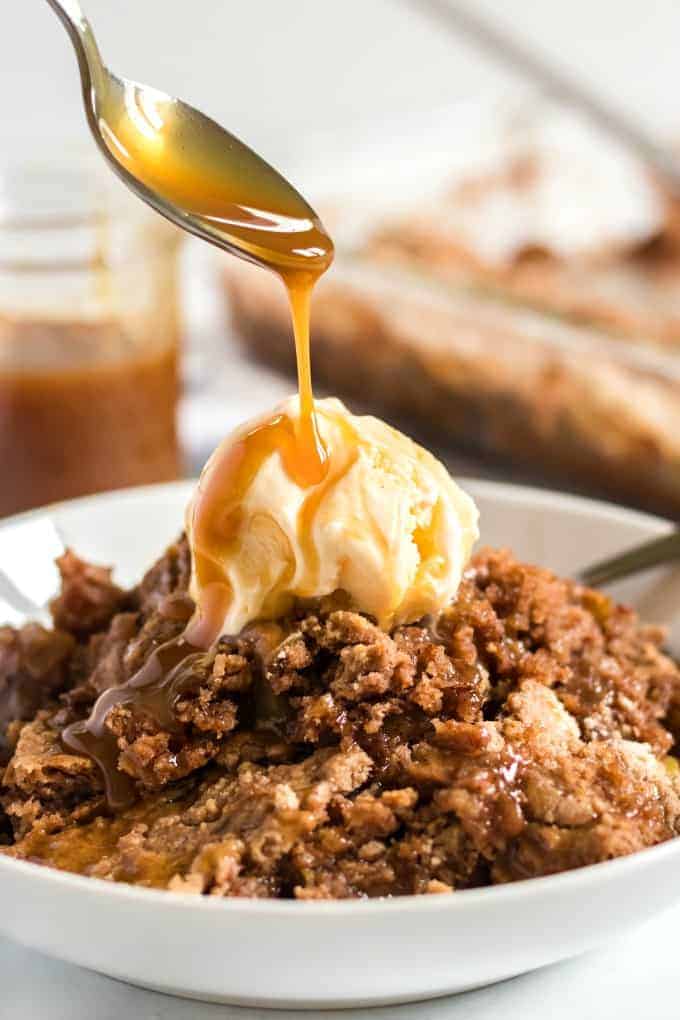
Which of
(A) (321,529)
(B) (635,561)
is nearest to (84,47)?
(A) (321,529)

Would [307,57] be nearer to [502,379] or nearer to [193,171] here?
[502,379]

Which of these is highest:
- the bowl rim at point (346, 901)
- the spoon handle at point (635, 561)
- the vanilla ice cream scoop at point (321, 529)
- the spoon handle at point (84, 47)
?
the spoon handle at point (84, 47)

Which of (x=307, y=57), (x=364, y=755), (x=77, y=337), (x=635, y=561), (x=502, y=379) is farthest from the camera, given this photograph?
(x=307, y=57)

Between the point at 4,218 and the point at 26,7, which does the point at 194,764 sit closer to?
the point at 4,218

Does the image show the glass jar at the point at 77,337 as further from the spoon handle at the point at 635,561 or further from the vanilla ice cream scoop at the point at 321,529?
the vanilla ice cream scoop at the point at 321,529

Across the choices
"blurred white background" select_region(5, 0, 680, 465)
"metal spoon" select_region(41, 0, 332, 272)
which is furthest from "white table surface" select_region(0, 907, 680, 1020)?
"blurred white background" select_region(5, 0, 680, 465)

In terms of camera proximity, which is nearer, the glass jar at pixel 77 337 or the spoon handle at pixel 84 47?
the spoon handle at pixel 84 47

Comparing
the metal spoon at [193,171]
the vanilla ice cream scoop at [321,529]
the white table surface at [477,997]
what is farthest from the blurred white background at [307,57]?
the white table surface at [477,997]

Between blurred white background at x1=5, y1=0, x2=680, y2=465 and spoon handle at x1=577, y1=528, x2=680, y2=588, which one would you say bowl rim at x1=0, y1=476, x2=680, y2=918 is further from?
blurred white background at x1=5, y1=0, x2=680, y2=465
